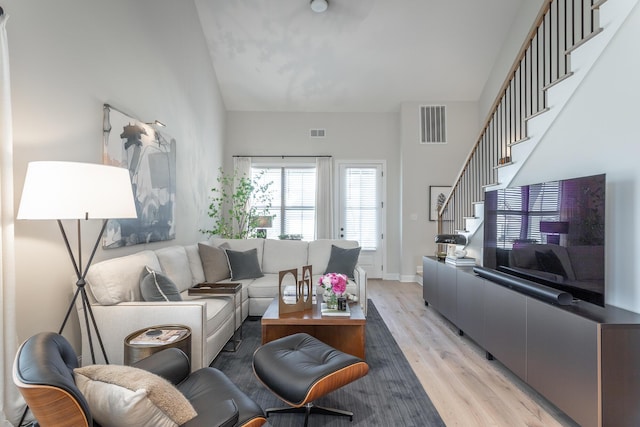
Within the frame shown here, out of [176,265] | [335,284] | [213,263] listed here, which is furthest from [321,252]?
[176,265]

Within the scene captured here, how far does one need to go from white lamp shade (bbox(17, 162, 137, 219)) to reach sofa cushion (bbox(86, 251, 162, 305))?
0.68 m

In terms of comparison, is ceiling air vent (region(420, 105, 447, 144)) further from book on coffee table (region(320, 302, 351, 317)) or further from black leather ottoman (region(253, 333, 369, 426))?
black leather ottoman (region(253, 333, 369, 426))

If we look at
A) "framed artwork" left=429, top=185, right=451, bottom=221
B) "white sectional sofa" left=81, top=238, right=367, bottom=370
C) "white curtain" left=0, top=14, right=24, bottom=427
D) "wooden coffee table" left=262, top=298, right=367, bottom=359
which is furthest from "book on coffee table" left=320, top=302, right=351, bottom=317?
"framed artwork" left=429, top=185, right=451, bottom=221

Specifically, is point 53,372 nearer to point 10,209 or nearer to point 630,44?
point 10,209

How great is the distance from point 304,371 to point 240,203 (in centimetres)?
469

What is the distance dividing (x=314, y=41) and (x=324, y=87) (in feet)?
3.08

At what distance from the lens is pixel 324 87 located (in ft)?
20.1

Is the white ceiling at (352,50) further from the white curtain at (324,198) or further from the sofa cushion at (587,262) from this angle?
the sofa cushion at (587,262)

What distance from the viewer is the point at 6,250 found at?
172cm

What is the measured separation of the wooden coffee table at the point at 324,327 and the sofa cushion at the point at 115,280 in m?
1.00

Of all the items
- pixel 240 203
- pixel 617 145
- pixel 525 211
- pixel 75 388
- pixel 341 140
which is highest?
pixel 341 140

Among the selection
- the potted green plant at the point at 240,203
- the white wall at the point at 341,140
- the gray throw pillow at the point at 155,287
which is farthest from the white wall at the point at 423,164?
the gray throw pillow at the point at 155,287

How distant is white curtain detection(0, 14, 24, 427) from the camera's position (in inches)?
66.9

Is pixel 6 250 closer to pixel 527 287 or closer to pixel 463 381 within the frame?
pixel 463 381
